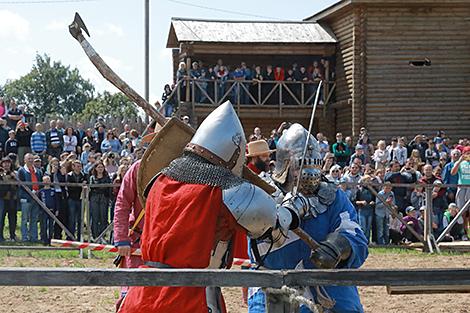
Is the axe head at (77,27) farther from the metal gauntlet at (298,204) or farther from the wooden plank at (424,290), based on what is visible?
the wooden plank at (424,290)

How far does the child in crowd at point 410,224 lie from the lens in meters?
12.2

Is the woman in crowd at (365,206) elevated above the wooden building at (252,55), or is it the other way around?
the wooden building at (252,55)

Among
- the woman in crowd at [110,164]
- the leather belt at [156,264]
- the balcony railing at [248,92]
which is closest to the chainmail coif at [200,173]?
the leather belt at [156,264]

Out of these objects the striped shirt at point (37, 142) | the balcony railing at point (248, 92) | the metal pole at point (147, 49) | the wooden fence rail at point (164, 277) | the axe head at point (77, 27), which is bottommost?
the wooden fence rail at point (164, 277)

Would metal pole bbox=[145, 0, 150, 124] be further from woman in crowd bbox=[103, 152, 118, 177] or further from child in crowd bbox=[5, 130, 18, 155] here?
woman in crowd bbox=[103, 152, 118, 177]

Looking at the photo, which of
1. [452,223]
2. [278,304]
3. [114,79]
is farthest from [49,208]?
[278,304]

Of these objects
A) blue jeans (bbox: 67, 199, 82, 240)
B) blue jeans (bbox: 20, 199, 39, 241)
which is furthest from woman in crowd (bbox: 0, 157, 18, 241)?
blue jeans (bbox: 67, 199, 82, 240)

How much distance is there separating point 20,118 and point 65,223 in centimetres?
499

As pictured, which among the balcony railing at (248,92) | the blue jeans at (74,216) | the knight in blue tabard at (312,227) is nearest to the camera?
the knight in blue tabard at (312,227)

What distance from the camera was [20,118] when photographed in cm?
1605

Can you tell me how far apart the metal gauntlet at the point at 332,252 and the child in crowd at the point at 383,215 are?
8.73 m

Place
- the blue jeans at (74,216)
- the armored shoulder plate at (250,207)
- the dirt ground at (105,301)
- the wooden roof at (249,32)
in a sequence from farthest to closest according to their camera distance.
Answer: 1. the wooden roof at (249,32)
2. the blue jeans at (74,216)
3. the dirt ground at (105,301)
4. the armored shoulder plate at (250,207)

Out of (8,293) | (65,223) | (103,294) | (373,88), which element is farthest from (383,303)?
(373,88)

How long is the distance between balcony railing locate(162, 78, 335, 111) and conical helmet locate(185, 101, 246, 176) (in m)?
16.7
